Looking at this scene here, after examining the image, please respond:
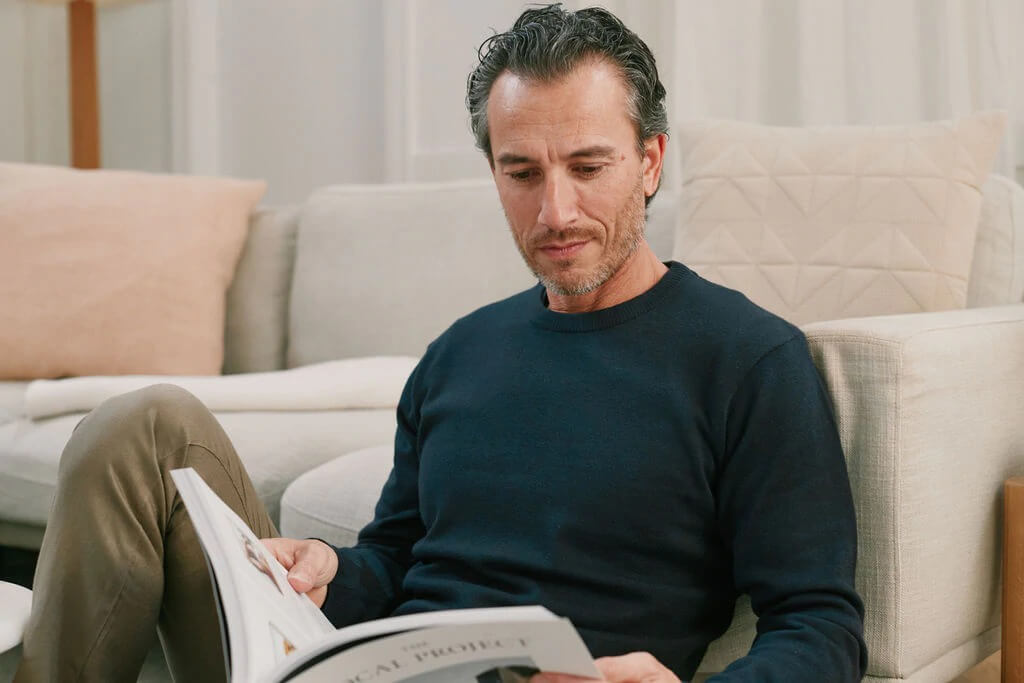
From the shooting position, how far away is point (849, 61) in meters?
2.25

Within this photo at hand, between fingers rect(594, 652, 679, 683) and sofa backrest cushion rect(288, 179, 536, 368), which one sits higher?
sofa backrest cushion rect(288, 179, 536, 368)

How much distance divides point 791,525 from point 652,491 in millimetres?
129

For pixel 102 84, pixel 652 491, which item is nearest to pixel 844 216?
pixel 652 491

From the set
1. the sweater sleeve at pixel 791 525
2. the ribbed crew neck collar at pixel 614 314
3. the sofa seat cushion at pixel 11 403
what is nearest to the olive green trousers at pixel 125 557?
the ribbed crew neck collar at pixel 614 314

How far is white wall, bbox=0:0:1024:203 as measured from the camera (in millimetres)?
2164

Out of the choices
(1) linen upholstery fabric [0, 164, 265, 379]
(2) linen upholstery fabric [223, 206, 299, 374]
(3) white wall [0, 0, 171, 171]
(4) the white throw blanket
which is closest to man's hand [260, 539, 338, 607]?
(4) the white throw blanket

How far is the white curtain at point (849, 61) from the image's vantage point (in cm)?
206

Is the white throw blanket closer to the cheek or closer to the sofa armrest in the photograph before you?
the cheek

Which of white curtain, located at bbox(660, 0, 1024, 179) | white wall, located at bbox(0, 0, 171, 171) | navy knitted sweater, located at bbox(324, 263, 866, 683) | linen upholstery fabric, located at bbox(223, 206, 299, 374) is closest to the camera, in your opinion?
navy knitted sweater, located at bbox(324, 263, 866, 683)

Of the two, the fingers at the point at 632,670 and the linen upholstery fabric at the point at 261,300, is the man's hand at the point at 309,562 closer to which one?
the fingers at the point at 632,670

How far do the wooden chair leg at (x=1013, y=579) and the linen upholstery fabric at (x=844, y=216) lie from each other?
1.51 ft

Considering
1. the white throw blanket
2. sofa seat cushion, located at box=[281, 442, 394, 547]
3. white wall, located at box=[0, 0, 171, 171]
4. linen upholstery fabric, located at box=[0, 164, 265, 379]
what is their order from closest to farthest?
sofa seat cushion, located at box=[281, 442, 394, 547], the white throw blanket, linen upholstery fabric, located at box=[0, 164, 265, 379], white wall, located at box=[0, 0, 171, 171]

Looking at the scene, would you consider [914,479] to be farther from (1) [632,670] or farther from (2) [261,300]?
(2) [261,300]

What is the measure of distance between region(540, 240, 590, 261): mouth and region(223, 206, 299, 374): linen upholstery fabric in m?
1.52
